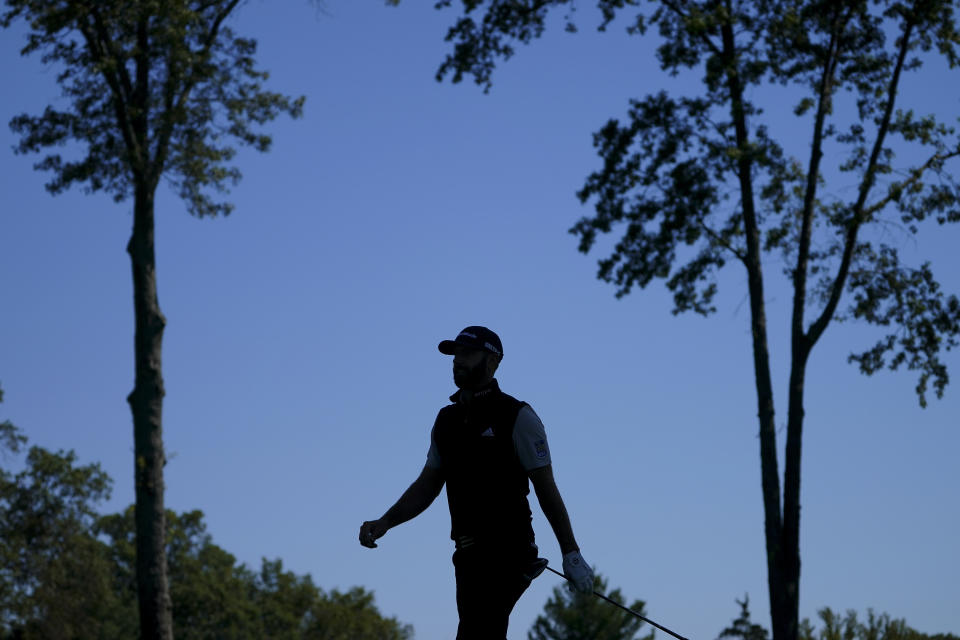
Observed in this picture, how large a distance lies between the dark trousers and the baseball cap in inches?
35.9

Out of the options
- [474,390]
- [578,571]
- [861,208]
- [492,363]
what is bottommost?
[578,571]

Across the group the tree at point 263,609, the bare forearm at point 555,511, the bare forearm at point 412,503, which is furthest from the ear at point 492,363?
the tree at point 263,609

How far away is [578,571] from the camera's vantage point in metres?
6.48

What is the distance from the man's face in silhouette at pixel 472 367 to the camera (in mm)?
6582

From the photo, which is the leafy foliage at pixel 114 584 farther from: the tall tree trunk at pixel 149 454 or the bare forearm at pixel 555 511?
the bare forearm at pixel 555 511

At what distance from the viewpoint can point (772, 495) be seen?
66.9 ft

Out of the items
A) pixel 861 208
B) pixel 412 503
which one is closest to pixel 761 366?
pixel 861 208

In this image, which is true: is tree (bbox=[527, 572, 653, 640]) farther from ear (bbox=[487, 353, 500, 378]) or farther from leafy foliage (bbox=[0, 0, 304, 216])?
ear (bbox=[487, 353, 500, 378])

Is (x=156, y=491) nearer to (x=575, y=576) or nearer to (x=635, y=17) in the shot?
(x=635, y=17)

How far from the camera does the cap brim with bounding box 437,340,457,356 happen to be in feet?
21.9

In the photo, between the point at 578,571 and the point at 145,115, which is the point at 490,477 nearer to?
the point at 578,571

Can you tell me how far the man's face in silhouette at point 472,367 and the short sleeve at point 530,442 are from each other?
0.91 feet

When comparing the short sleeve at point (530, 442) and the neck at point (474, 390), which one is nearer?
the short sleeve at point (530, 442)

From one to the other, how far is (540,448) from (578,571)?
0.60m
